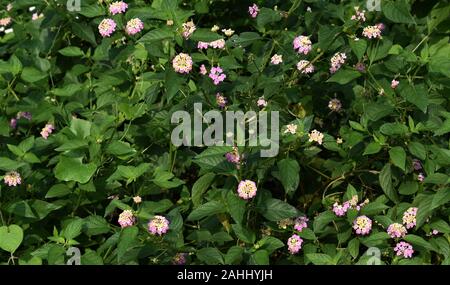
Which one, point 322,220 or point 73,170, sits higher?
point 73,170

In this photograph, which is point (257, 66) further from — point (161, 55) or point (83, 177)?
point (83, 177)

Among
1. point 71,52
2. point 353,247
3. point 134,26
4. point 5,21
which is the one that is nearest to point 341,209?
point 353,247

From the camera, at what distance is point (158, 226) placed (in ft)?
7.71

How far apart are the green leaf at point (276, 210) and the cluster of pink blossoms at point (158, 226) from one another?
301 millimetres

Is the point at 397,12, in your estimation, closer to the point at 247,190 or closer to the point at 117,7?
the point at 247,190

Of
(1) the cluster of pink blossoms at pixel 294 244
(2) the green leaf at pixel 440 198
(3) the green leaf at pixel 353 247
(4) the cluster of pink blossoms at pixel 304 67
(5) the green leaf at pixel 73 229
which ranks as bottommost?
(1) the cluster of pink blossoms at pixel 294 244

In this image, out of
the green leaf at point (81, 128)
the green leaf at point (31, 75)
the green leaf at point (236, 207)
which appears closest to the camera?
the green leaf at point (236, 207)

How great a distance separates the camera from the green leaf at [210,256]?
2.37 meters

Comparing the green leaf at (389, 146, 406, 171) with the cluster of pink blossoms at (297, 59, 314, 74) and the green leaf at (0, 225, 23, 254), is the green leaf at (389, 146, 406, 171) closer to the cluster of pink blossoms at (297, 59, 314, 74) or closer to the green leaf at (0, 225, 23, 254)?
the cluster of pink blossoms at (297, 59, 314, 74)

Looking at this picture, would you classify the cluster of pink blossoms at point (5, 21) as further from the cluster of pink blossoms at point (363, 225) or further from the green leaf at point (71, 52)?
the cluster of pink blossoms at point (363, 225)

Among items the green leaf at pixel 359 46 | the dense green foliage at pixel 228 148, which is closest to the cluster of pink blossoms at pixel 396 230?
the dense green foliage at pixel 228 148

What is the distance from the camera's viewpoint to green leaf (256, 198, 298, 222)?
7.83ft

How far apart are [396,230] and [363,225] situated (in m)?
0.11
